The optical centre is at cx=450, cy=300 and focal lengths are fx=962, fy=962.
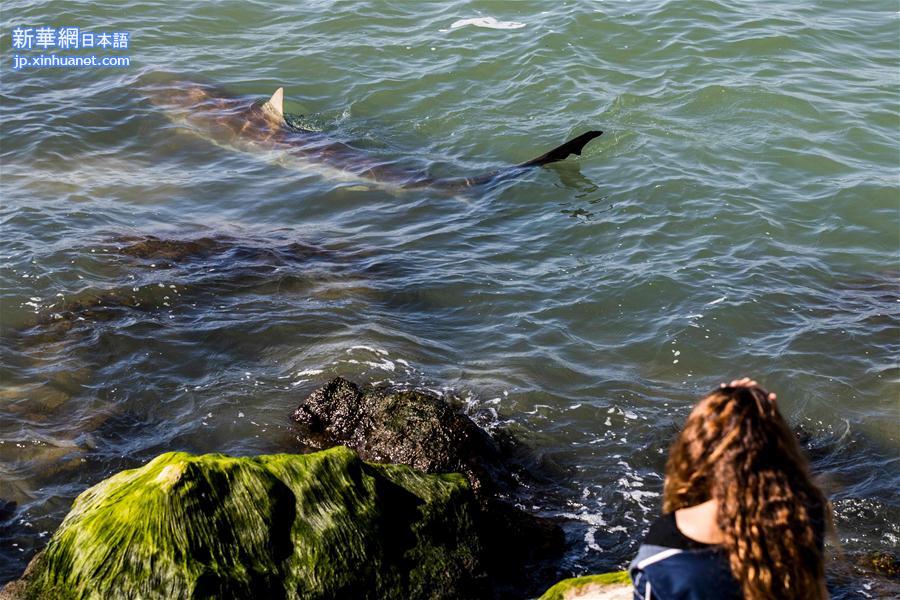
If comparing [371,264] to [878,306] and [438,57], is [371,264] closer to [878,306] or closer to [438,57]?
[878,306]

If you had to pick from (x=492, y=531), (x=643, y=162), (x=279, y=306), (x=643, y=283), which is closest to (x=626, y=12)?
(x=643, y=162)

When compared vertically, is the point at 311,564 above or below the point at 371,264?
above

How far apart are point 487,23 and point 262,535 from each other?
1318 cm

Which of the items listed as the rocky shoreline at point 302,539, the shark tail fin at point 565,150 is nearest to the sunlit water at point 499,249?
the shark tail fin at point 565,150

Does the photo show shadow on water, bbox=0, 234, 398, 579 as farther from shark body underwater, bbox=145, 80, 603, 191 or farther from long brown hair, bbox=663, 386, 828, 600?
long brown hair, bbox=663, 386, 828, 600

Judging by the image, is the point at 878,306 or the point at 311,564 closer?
the point at 311,564

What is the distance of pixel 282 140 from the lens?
13266 millimetres

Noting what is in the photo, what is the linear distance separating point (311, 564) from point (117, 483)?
1054 mm

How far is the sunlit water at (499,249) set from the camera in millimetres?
7367

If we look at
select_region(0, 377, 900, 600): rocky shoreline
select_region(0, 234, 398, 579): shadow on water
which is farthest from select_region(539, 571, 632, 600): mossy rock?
select_region(0, 234, 398, 579): shadow on water

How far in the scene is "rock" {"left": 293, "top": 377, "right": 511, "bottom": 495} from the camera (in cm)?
618

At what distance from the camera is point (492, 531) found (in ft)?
18.6

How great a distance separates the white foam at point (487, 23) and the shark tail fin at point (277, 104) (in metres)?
4.07

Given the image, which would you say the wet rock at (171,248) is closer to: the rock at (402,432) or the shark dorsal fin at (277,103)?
the rock at (402,432)
